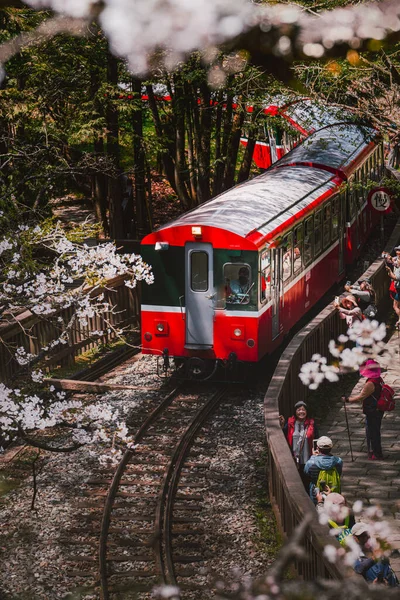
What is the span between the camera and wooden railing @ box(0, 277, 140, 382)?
1366 centimetres

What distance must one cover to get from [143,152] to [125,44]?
20149 millimetres

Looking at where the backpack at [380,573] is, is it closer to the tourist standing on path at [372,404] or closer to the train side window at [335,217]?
the tourist standing on path at [372,404]

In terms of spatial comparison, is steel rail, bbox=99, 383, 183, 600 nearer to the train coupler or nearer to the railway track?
the railway track

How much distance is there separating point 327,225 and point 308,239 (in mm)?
1693

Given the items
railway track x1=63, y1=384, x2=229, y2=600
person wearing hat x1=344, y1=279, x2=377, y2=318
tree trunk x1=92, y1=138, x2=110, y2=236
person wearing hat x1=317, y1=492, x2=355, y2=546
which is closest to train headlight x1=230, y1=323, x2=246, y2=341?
railway track x1=63, y1=384, x2=229, y2=600

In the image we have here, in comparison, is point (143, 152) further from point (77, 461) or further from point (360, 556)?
point (360, 556)

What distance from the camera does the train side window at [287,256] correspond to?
15352mm

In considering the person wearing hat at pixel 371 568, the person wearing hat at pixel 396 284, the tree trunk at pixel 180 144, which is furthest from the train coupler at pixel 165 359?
the tree trunk at pixel 180 144

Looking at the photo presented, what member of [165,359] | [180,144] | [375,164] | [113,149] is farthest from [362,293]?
[180,144]

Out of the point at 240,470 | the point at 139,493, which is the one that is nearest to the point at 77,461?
the point at 139,493

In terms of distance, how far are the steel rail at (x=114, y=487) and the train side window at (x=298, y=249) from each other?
3.14 meters

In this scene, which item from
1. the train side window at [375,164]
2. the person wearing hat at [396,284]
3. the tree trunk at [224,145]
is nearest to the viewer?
the person wearing hat at [396,284]

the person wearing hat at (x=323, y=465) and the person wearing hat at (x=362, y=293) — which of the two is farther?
the person wearing hat at (x=362, y=293)

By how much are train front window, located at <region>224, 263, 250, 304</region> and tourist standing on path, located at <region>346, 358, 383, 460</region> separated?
3492mm
